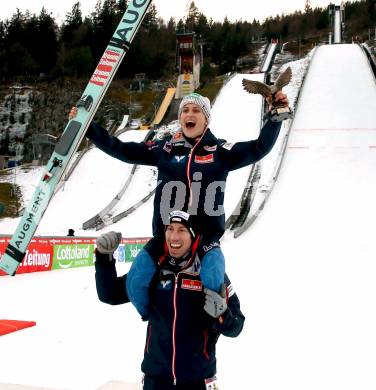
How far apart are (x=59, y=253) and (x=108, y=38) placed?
46.3 metres

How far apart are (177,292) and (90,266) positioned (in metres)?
8.63

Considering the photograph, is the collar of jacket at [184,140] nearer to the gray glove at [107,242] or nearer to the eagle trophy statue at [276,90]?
the eagle trophy statue at [276,90]

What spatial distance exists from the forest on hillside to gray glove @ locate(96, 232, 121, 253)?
41.5 metres

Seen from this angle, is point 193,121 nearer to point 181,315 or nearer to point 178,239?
point 178,239

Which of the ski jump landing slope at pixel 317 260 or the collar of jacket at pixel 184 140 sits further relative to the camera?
the ski jump landing slope at pixel 317 260

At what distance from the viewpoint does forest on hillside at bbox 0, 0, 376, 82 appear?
48.6 metres

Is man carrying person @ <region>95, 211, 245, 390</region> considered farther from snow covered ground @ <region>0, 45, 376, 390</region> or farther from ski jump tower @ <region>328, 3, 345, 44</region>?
ski jump tower @ <region>328, 3, 345, 44</region>

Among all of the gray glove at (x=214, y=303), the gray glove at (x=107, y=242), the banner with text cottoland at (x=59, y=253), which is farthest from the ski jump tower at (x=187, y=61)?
the gray glove at (x=214, y=303)

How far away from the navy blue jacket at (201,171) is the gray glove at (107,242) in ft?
1.18

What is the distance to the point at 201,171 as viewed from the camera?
2.87 m

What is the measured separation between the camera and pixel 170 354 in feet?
7.80

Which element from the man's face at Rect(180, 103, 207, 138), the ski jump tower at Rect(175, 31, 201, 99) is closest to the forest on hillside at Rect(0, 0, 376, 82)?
the ski jump tower at Rect(175, 31, 201, 99)

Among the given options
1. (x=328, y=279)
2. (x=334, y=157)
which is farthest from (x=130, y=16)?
(x=334, y=157)

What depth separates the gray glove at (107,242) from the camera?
8.06 feet
